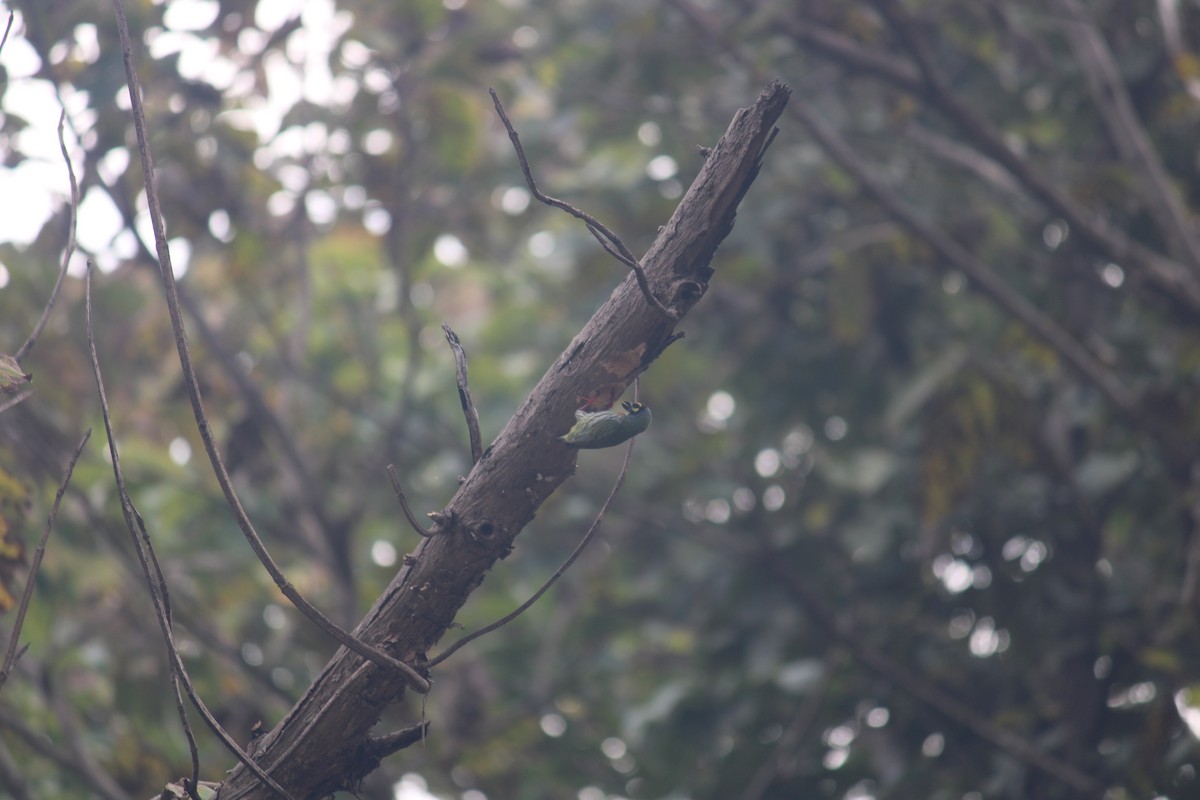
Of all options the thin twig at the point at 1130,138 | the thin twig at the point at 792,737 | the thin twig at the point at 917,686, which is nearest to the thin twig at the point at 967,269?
the thin twig at the point at 1130,138

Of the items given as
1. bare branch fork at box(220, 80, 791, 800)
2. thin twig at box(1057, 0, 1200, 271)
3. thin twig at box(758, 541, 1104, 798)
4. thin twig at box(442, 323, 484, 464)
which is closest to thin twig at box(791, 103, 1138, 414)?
thin twig at box(1057, 0, 1200, 271)

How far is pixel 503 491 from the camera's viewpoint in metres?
1.36

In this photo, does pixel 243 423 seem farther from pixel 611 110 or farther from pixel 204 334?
pixel 611 110

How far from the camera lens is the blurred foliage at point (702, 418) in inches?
120

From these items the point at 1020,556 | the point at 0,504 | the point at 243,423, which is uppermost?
the point at 0,504

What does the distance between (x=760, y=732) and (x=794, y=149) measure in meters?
1.95

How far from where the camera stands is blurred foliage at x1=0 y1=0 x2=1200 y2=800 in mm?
3055

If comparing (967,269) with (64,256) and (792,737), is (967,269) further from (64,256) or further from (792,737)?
(64,256)

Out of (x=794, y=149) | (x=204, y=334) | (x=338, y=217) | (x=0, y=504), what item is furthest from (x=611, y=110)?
(x=0, y=504)

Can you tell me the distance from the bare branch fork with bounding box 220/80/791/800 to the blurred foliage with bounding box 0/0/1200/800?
165 cm

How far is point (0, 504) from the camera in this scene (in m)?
1.66

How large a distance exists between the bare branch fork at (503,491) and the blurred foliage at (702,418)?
1.65m

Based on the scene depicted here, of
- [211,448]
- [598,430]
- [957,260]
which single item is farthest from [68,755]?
[957,260]

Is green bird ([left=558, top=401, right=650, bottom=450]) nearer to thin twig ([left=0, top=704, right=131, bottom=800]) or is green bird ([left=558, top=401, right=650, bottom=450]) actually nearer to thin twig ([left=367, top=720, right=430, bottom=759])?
thin twig ([left=367, top=720, right=430, bottom=759])
